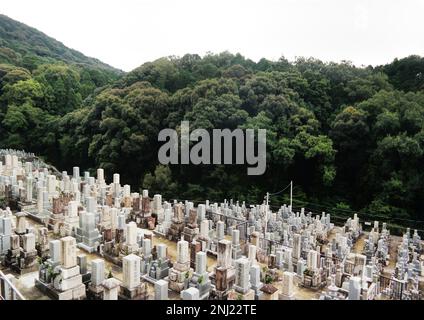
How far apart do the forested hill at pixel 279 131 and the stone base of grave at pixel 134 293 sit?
14.7 meters

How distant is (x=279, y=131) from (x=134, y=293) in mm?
18081

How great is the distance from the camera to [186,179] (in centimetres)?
2467

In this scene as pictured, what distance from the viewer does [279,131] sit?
24.5 m

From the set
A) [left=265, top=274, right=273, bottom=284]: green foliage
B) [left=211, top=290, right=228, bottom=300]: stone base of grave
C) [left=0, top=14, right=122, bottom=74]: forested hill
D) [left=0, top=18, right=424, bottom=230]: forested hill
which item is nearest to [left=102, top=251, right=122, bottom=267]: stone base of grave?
[left=211, top=290, right=228, bottom=300]: stone base of grave

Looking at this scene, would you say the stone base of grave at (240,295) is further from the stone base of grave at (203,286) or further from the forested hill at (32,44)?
the forested hill at (32,44)

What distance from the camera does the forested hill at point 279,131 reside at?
22.0 metres

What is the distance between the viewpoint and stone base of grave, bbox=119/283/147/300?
327 inches

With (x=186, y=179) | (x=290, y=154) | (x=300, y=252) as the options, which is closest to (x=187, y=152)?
(x=186, y=179)

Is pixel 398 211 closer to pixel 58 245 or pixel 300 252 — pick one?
pixel 300 252

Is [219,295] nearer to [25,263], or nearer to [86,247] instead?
[86,247]

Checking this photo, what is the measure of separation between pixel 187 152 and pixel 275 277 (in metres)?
14.3

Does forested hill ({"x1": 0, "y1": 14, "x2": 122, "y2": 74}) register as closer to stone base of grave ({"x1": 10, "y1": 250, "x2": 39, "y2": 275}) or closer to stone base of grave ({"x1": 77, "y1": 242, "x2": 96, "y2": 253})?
stone base of grave ({"x1": 77, "y1": 242, "x2": 96, "y2": 253})

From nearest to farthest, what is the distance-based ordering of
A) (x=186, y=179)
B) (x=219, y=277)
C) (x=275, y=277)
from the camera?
(x=219, y=277) < (x=275, y=277) < (x=186, y=179)

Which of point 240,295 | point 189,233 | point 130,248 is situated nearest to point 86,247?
point 130,248
